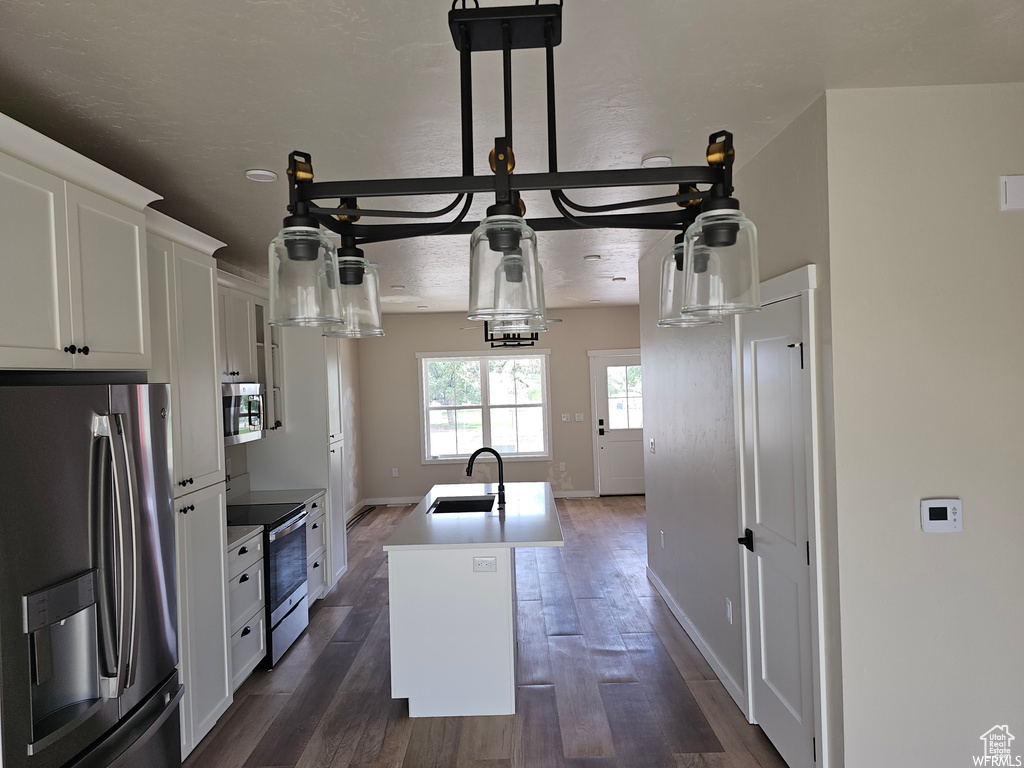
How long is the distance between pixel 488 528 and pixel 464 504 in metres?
0.81

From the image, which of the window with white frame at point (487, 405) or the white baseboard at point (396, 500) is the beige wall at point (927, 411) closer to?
Answer: the window with white frame at point (487, 405)

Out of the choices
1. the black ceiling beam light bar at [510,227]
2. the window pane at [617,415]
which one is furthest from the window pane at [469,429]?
the black ceiling beam light bar at [510,227]

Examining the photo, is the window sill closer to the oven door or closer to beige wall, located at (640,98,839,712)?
beige wall, located at (640,98,839,712)

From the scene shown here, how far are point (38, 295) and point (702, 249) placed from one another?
6.19 feet

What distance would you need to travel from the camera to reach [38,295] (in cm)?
180

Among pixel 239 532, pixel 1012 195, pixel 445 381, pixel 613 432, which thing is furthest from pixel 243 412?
pixel 613 432

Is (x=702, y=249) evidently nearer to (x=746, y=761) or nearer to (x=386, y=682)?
(x=746, y=761)

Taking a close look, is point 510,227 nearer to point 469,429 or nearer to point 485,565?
point 485,565

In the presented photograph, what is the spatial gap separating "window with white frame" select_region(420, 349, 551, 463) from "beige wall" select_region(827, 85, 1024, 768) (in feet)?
21.0

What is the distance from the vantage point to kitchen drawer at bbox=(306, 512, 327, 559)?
4.63 meters

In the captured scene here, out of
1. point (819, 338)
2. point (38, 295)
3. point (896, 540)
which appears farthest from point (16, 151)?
point (896, 540)

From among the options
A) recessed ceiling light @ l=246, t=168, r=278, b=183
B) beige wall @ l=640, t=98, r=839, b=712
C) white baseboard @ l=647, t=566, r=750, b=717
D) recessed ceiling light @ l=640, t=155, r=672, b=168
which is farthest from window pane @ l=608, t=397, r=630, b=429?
recessed ceiling light @ l=246, t=168, r=278, b=183

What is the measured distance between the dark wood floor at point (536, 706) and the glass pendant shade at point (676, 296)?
2334 millimetres

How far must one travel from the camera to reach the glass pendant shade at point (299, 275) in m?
0.93
